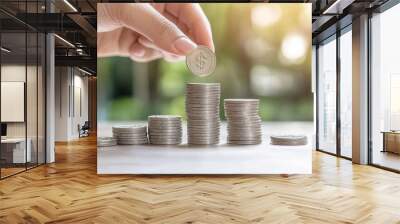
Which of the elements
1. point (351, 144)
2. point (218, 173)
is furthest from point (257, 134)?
point (351, 144)

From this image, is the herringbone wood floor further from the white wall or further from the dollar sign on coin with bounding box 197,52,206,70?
the white wall

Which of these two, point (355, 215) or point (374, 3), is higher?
point (374, 3)

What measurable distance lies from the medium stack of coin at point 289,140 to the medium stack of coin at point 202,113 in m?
0.78

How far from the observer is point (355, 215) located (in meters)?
3.48

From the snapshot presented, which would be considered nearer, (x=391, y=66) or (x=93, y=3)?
(x=391, y=66)

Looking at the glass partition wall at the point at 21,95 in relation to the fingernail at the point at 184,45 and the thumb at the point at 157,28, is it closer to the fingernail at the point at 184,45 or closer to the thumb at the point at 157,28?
the thumb at the point at 157,28

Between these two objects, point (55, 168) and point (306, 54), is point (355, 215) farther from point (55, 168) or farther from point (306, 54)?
point (55, 168)

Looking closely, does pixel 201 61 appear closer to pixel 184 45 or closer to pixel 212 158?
pixel 184 45

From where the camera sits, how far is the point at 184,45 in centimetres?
520

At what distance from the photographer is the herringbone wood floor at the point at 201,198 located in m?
3.46

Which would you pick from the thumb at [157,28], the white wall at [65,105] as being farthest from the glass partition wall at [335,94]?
the white wall at [65,105]

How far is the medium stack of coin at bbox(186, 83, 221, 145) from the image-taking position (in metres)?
5.06

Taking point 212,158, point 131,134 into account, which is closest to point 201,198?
point 212,158

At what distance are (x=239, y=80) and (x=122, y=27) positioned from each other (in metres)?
1.74
